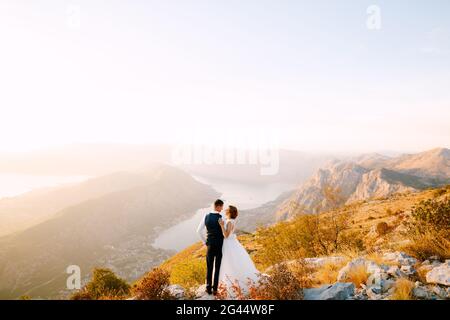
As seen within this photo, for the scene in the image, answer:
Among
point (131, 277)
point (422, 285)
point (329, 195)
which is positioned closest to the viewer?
point (422, 285)

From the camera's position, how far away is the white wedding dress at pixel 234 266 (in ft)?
29.2

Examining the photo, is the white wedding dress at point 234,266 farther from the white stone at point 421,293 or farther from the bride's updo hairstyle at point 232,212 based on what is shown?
the white stone at point 421,293

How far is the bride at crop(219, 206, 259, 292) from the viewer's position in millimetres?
8891

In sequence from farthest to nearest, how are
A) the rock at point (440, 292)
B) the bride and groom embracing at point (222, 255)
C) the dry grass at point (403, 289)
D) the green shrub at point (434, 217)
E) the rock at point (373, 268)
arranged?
the green shrub at point (434, 217) < the bride and groom embracing at point (222, 255) < the rock at point (373, 268) < the rock at point (440, 292) < the dry grass at point (403, 289)

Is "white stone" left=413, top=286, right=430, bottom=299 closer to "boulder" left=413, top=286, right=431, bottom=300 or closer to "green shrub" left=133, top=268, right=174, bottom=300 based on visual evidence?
"boulder" left=413, top=286, right=431, bottom=300

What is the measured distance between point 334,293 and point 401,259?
3477 millimetres

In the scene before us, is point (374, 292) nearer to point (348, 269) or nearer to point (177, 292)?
point (348, 269)

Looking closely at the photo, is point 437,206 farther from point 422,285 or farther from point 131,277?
point 131,277

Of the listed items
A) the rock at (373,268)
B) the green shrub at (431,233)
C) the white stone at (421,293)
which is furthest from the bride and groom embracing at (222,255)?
the green shrub at (431,233)

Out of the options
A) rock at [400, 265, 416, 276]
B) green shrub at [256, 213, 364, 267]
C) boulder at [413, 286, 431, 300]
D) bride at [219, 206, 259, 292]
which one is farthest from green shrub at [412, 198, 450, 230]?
bride at [219, 206, 259, 292]

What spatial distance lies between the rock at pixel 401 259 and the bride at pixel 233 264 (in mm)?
4469
